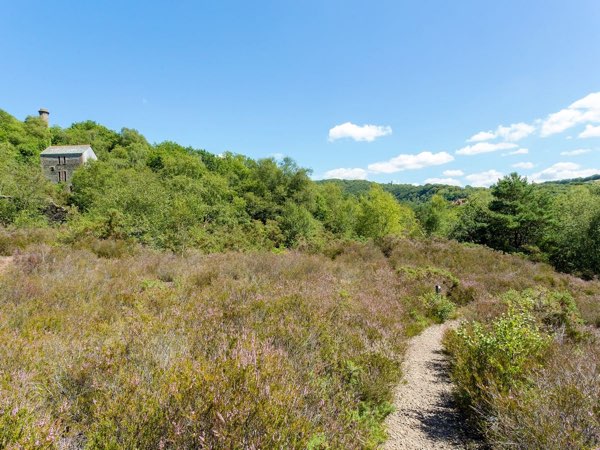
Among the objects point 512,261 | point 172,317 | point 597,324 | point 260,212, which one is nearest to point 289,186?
point 260,212

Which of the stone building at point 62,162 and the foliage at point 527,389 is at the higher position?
the stone building at point 62,162

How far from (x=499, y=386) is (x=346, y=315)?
2.75 metres

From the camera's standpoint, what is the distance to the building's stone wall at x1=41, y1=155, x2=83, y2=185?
157 ft

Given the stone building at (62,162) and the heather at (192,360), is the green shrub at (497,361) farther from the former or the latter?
the stone building at (62,162)

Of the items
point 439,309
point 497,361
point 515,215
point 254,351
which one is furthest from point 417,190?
point 254,351

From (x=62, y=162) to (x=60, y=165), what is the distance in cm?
62

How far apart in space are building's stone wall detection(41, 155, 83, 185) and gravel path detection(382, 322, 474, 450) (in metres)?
57.6

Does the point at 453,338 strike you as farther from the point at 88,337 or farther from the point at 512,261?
the point at 512,261

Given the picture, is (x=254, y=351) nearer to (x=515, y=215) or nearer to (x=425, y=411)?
(x=425, y=411)

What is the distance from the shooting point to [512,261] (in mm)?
17703

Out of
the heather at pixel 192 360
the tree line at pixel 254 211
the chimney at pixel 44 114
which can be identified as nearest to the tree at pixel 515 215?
the tree line at pixel 254 211

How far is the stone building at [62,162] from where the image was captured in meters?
47.8

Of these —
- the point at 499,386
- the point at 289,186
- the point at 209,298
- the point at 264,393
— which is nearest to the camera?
the point at 264,393

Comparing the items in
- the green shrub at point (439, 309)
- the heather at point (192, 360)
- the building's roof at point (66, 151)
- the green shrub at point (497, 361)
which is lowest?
the green shrub at point (439, 309)
